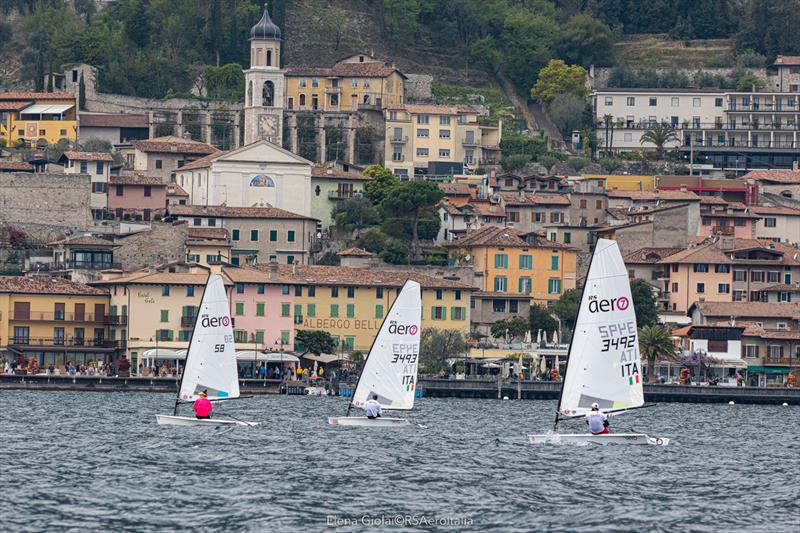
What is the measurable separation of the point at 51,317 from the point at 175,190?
34.1m

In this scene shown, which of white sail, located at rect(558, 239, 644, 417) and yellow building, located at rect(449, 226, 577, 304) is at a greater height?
yellow building, located at rect(449, 226, 577, 304)

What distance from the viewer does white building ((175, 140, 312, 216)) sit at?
496 feet

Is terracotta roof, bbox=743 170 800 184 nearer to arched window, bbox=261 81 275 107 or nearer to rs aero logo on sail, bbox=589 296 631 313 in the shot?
arched window, bbox=261 81 275 107

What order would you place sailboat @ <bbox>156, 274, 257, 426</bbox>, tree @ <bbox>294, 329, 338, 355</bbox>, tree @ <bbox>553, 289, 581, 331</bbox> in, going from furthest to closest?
tree @ <bbox>553, 289, 581, 331</bbox> < tree @ <bbox>294, 329, 338, 355</bbox> < sailboat @ <bbox>156, 274, 257, 426</bbox>

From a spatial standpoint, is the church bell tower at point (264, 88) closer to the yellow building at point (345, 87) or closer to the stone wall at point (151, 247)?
the yellow building at point (345, 87)

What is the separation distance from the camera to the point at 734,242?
141375 millimetres

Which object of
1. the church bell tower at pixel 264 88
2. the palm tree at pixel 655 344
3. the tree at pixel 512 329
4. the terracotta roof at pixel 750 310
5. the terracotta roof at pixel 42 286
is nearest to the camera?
the terracotta roof at pixel 42 286

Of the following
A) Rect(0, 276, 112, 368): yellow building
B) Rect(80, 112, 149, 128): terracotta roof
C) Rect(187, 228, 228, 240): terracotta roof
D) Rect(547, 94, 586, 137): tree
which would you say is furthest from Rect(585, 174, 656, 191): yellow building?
Rect(0, 276, 112, 368): yellow building

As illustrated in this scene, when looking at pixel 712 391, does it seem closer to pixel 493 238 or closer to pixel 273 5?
pixel 493 238

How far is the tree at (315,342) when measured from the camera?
4796 inches

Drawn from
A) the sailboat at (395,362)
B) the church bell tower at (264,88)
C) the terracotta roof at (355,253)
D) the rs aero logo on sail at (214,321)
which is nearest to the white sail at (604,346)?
the sailboat at (395,362)

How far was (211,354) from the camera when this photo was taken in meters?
77.9

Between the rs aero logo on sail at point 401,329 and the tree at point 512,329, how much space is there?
164 ft

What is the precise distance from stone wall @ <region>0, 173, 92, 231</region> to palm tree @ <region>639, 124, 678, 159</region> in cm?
5399
